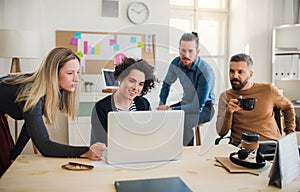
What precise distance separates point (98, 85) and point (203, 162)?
7.33 ft

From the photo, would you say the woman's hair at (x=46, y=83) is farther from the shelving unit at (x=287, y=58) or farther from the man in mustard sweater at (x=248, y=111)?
the shelving unit at (x=287, y=58)

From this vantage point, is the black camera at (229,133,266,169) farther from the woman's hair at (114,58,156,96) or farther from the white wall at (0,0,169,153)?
the white wall at (0,0,169,153)

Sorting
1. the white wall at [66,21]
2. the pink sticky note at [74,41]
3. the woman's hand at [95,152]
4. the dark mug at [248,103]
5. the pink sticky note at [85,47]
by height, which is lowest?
the woman's hand at [95,152]

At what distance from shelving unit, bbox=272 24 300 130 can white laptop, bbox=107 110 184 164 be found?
281 cm

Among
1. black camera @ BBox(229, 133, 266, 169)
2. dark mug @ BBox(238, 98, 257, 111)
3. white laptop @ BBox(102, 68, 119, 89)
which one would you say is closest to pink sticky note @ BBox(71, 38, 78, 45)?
white laptop @ BBox(102, 68, 119, 89)

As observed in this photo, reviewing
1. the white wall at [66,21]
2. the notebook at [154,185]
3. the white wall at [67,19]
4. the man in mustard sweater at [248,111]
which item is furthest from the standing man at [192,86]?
the notebook at [154,185]

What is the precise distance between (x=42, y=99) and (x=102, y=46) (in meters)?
2.21

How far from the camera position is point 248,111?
231cm

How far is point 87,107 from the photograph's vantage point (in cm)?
339

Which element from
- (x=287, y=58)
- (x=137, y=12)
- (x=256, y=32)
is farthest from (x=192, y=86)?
(x=256, y=32)

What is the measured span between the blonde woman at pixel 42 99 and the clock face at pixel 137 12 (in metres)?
2.18

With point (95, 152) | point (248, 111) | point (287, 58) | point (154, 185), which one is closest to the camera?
point (154, 185)

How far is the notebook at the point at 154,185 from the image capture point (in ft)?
3.78

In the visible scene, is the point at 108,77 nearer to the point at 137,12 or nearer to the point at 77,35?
the point at 77,35
